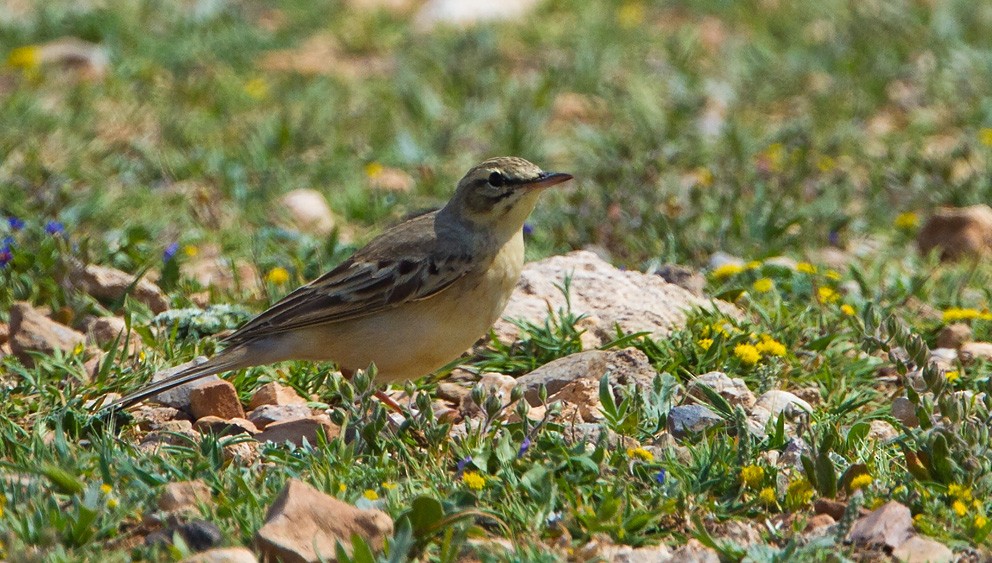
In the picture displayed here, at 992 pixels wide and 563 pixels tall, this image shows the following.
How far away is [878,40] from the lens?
11.4 meters

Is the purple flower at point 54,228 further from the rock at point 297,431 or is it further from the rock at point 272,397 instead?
the rock at point 297,431

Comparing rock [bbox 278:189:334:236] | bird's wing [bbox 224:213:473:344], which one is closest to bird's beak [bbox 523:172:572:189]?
bird's wing [bbox 224:213:473:344]

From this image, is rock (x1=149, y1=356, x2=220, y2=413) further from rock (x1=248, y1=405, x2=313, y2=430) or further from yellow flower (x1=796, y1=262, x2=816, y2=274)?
yellow flower (x1=796, y1=262, x2=816, y2=274)

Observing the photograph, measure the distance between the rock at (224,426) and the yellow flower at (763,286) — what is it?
2685 millimetres

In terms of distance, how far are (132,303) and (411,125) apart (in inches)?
144

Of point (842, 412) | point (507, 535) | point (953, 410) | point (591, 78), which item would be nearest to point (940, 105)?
point (591, 78)

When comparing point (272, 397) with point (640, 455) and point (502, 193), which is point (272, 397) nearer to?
point (502, 193)

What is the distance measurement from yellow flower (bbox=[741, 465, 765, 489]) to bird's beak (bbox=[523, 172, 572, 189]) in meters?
1.75

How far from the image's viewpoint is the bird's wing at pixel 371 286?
19.6 feet

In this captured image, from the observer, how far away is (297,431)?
548 cm

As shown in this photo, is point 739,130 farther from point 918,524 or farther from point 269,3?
point 918,524

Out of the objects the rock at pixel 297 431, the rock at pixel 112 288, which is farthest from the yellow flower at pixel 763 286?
the rock at pixel 112 288

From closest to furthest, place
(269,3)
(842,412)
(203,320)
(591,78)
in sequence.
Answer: (842,412) → (203,320) → (591,78) → (269,3)

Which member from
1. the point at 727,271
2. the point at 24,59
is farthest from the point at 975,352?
the point at 24,59
